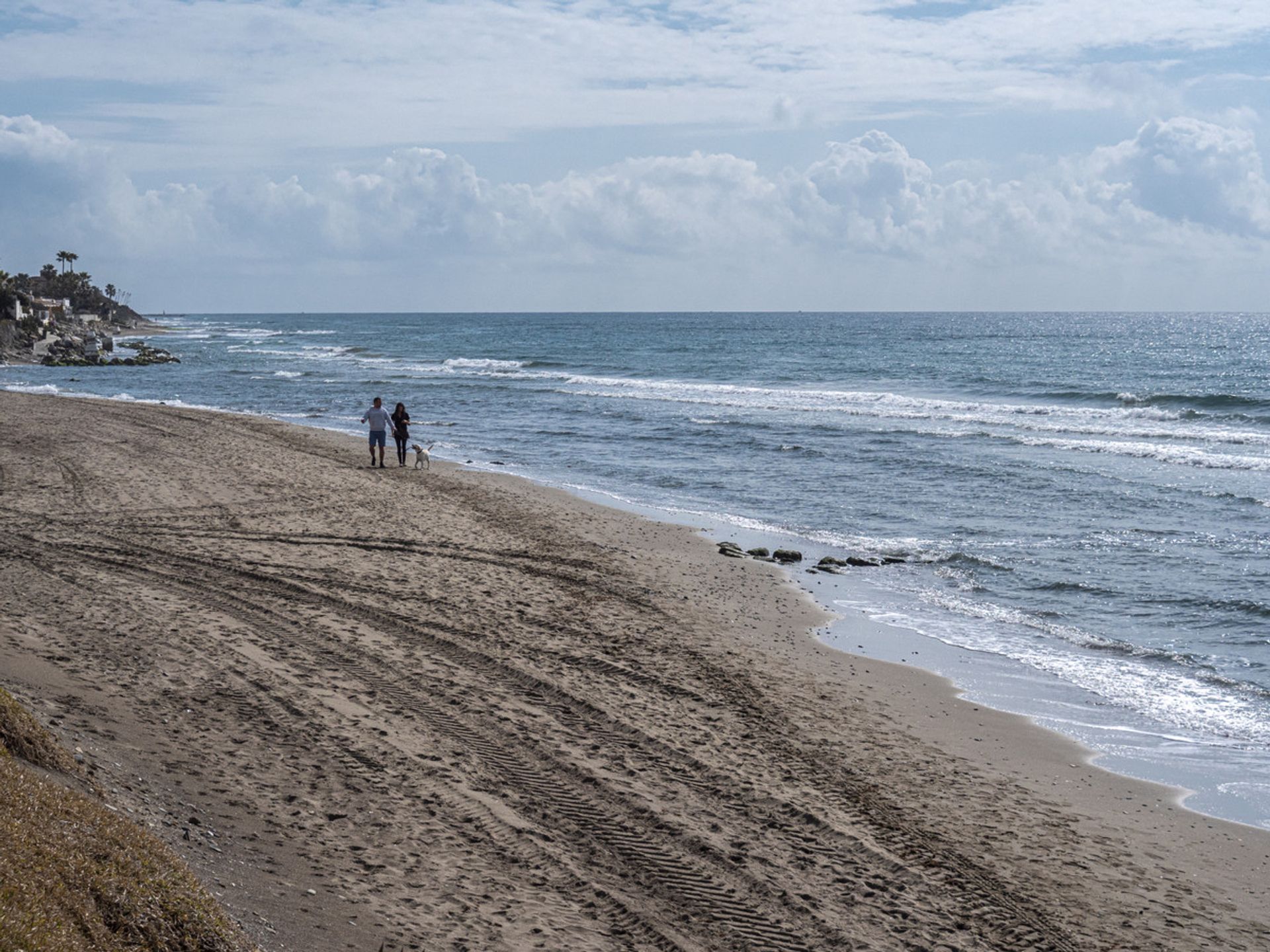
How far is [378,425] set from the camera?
24922mm

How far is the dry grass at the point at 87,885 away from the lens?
426 centimetres

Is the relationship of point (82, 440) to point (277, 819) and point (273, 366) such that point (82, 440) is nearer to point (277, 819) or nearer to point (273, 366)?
point (277, 819)

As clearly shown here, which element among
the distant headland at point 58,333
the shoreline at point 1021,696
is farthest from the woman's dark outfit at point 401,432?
the distant headland at point 58,333

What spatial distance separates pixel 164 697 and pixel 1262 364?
7564 cm

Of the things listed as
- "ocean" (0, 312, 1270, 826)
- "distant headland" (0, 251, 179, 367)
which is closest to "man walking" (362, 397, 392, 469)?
"ocean" (0, 312, 1270, 826)

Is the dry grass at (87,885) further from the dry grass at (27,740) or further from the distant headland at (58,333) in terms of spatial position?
the distant headland at (58,333)

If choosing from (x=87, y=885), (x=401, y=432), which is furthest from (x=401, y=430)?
(x=87, y=885)

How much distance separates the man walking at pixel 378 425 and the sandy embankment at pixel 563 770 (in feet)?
33.0

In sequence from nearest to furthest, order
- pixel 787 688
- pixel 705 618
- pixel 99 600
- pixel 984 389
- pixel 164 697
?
1. pixel 164 697
2. pixel 787 688
3. pixel 99 600
4. pixel 705 618
5. pixel 984 389

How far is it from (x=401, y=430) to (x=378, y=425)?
0.53 m

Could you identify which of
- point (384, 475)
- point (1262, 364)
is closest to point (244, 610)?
point (384, 475)

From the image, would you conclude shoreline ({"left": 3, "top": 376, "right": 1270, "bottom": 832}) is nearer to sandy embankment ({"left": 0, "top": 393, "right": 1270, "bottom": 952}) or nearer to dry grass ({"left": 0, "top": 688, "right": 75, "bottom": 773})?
sandy embankment ({"left": 0, "top": 393, "right": 1270, "bottom": 952})

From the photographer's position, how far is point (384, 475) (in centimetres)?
2356

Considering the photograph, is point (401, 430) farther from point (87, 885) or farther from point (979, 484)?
point (87, 885)
